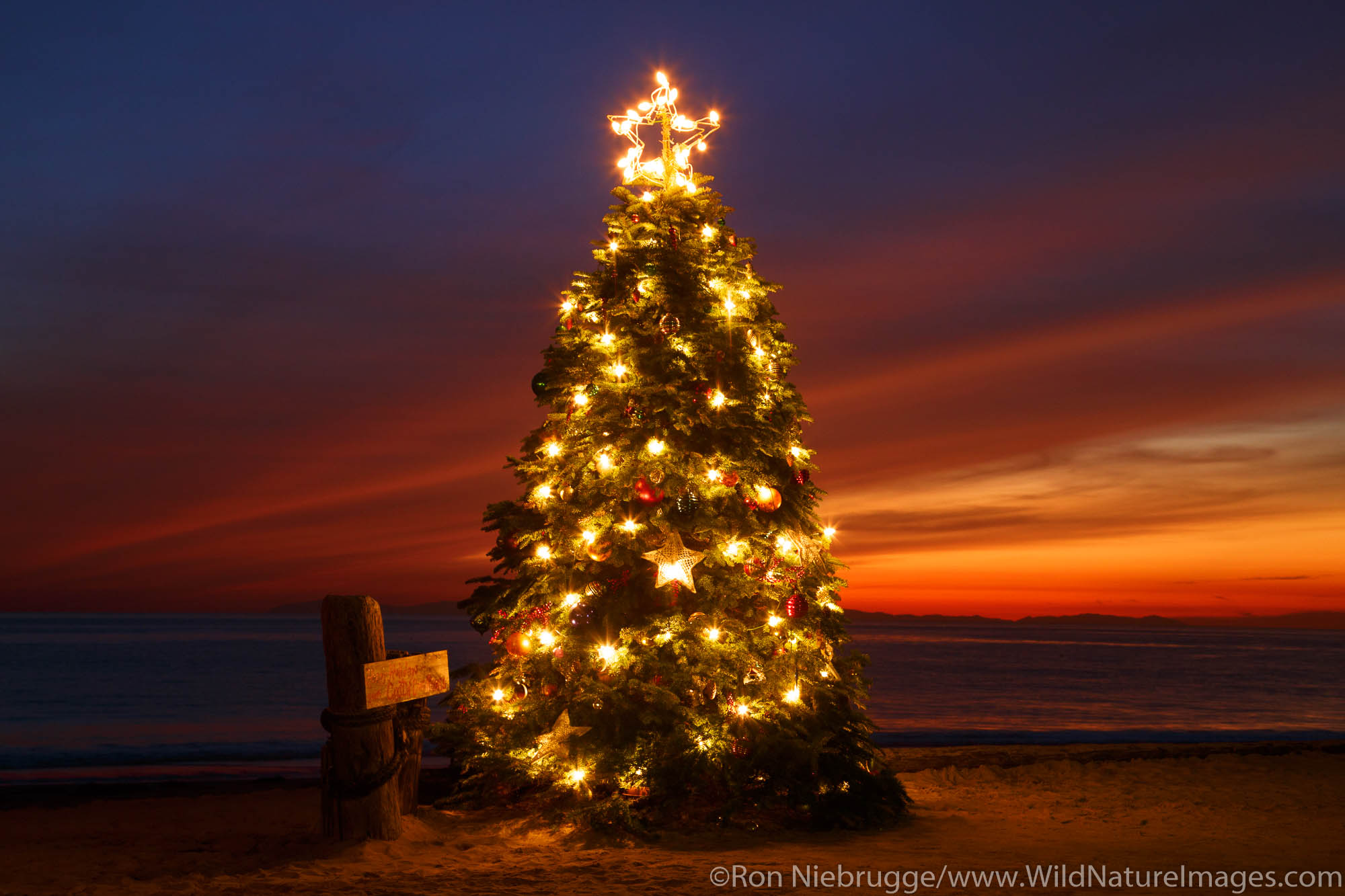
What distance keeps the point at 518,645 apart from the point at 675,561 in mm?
1672

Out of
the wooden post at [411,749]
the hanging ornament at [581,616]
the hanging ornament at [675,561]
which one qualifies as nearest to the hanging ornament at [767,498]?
the hanging ornament at [675,561]

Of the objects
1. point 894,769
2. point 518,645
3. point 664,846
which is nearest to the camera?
point 664,846

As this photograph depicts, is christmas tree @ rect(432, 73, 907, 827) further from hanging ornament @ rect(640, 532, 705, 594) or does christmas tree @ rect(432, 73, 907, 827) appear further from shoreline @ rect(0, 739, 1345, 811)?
shoreline @ rect(0, 739, 1345, 811)

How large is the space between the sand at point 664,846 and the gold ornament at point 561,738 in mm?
611

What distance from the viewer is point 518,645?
25.2 ft

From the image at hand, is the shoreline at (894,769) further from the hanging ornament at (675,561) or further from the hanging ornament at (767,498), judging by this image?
the hanging ornament at (767,498)

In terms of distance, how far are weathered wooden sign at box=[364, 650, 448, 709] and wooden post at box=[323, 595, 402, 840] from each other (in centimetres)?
9

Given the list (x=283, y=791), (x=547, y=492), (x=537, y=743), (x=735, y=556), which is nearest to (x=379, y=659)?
(x=537, y=743)

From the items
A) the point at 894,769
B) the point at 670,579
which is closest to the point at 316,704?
the point at 894,769

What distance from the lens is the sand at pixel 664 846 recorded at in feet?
18.6

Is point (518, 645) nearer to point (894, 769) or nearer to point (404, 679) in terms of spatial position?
point (404, 679)

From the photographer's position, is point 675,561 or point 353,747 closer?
point 353,747

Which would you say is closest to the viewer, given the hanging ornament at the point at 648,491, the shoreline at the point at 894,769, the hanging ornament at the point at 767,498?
the hanging ornament at the point at 648,491

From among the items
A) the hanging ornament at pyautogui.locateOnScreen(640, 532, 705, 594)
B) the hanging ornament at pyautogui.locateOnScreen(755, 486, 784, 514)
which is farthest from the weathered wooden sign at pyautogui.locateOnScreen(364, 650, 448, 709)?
the hanging ornament at pyautogui.locateOnScreen(755, 486, 784, 514)
